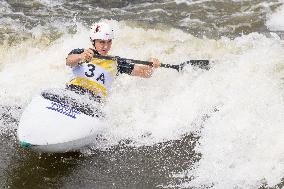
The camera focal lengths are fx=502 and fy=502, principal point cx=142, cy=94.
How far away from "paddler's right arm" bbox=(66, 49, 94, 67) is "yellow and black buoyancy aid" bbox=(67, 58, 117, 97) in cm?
14

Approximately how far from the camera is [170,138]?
6418 millimetres

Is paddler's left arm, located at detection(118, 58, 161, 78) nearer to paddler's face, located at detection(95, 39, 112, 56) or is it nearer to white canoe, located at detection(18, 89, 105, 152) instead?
paddler's face, located at detection(95, 39, 112, 56)

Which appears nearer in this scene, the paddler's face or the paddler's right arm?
the paddler's right arm

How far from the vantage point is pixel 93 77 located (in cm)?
661

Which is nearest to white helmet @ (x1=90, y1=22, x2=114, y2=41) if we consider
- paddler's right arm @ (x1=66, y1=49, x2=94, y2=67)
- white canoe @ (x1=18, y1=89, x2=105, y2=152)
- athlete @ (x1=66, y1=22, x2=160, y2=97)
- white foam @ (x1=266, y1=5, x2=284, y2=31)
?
athlete @ (x1=66, y1=22, x2=160, y2=97)

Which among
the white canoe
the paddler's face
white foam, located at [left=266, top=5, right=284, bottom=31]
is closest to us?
the white canoe

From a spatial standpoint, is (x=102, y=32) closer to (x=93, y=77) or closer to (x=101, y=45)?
(x=101, y=45)

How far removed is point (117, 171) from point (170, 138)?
3.31 feet

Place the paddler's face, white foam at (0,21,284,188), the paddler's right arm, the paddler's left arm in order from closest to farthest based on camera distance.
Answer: white foam at (0,21,284,188) < the paddler's right arm < the paddler's face < the paddler's left arm

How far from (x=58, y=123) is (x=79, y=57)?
3.39 feet

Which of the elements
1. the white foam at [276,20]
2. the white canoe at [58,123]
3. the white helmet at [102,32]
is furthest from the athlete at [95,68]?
the white foam at [276,20]

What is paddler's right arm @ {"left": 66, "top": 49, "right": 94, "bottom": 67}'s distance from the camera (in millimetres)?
6266

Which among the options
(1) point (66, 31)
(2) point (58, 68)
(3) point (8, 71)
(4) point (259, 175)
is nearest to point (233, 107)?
(4) point (259, 175)

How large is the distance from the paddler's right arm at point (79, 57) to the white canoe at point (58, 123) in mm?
426
